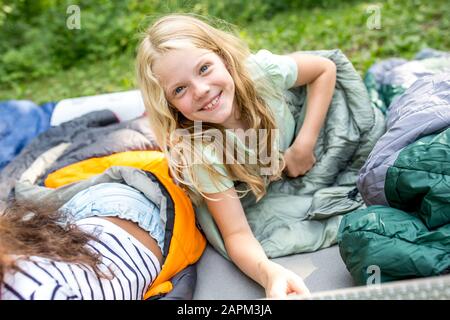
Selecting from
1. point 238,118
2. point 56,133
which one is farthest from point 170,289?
point 56,133

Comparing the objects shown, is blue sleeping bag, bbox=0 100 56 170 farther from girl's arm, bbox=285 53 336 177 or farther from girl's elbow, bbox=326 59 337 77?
girl's elbow, bbox=326 59 337 77

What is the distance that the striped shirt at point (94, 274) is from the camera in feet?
3.89

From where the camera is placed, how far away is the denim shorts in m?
1.60

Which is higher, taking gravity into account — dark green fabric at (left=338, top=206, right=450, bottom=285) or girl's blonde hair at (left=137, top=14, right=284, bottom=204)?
girl's blonde hair at (left=137, top=14, right=284, bottom=204)

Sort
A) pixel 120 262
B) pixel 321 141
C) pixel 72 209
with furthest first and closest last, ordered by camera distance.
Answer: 1. pixel 321 141
2. pixel 72 209
3. pixel 120 262

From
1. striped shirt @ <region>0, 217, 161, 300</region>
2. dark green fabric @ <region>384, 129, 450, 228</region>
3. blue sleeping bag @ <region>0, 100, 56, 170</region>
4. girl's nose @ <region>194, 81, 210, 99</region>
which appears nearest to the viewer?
striped shirt @ <region>0, 217, 161, 300</region>

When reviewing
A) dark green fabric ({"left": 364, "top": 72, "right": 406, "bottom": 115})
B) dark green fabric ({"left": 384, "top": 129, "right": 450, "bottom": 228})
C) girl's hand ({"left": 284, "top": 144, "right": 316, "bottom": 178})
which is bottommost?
girl's hand ({"left": 284, "top": 144, "right": 316, "bottom": 178})

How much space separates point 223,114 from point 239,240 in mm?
401

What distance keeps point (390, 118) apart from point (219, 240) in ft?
2.49

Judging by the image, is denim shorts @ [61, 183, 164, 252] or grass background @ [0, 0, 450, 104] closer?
denim shorts @ [61, 183, 164, 252]

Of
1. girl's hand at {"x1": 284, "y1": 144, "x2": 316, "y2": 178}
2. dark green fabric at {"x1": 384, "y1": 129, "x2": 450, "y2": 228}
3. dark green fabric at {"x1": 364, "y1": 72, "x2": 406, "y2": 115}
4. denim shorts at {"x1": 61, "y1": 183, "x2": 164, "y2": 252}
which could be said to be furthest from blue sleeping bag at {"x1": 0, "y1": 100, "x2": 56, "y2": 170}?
dark green fabric at {"x1": 384, "y1": 129, "x2": 450, "y2": 228}

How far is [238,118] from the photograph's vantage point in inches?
71.9

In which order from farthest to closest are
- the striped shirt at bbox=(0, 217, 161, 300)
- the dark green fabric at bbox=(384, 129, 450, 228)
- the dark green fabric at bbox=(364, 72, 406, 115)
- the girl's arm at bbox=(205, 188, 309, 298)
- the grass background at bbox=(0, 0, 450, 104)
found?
the grass background at bbox=(0, 0, 450, 104)
the dark green fabric at bbox=(364, 72, 406, 115)
the girl's arm at bbox=(205, 188, 309, 298)
the dark green fabric at bbox=(384, 129, 450, 228)
the striped shirt at bbox=(0, 217, 161, 300)
